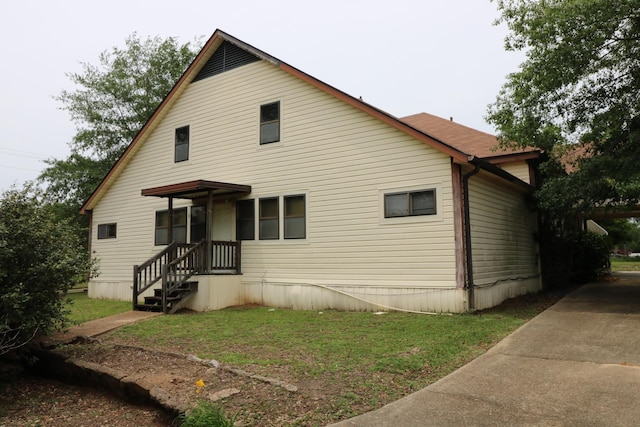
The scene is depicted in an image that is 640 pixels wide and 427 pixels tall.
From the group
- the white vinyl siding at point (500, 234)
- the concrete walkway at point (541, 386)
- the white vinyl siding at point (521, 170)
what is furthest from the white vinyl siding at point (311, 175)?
the white vinyl siding at point (521, 170)

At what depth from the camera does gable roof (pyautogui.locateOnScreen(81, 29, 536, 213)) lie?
922 cm

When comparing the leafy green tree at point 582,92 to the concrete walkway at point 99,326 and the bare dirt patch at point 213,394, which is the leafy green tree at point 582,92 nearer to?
the bare dirt patch at point 213,394

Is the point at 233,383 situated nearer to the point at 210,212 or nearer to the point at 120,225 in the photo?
the point at 210,212

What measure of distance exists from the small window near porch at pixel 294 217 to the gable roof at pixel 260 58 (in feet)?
9.46

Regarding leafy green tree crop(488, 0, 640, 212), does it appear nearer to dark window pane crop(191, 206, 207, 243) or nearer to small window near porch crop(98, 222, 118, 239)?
dark window pane crop(191, 206, 207, 243)

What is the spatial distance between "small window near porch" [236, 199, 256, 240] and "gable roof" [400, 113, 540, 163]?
5363mm

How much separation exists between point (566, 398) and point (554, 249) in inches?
445

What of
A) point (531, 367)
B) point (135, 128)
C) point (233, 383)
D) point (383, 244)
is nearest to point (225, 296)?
point (383, 244)

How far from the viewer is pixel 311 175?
11219 mm

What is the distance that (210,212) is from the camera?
1170 cm

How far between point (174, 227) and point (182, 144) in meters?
2.81

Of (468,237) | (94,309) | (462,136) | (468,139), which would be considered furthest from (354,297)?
(462,136)

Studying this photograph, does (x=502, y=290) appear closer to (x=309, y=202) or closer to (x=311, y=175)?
(x=309, y=202)

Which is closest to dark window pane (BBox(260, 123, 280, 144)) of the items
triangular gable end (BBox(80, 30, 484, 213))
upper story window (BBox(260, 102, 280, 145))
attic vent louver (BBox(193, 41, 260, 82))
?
upper story window (BBox(260, 102, 280, 145))
